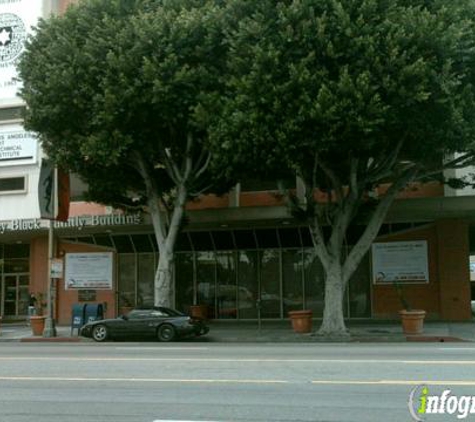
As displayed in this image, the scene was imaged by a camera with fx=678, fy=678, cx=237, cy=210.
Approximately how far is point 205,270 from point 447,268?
33.7 feet

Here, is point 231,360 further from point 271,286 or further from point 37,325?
point 271,286

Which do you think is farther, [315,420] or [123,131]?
[123,131]

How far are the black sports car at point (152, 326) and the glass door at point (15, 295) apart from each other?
12.9 m

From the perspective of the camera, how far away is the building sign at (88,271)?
103 ft

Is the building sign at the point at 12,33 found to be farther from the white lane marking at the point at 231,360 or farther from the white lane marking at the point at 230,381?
the white lane marking at the point at 230,381

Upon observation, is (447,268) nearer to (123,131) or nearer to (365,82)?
(365,82)

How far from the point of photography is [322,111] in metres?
17.5

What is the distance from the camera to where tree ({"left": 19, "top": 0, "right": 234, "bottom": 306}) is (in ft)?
64.2

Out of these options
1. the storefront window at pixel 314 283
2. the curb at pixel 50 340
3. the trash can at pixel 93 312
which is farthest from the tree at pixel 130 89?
the storefront window at pixel 314 283

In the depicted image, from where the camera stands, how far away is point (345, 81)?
56.5 ft

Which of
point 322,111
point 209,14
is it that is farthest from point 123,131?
point 322,111

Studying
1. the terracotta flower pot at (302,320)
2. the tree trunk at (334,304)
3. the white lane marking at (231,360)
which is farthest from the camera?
the terracotta flower pot at (302,320)

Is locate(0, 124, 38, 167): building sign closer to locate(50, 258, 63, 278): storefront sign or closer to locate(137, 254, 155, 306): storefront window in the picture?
locate(137, 254, 155, 306): storefront window

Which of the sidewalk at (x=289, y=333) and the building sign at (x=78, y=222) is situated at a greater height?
the building sign at (x=78, y=222)
